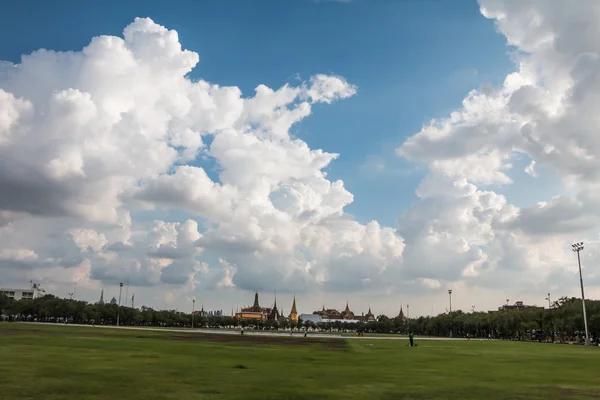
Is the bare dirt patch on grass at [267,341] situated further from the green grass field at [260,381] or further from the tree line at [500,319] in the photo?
the tree line at [500,319]

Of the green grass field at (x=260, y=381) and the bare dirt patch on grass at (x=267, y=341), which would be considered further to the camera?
the bare dirt patch on grass at (x=267, y=341)

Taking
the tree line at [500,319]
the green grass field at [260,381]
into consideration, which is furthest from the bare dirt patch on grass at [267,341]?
the tree line at [500,319]

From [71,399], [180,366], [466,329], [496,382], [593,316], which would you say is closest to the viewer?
[71,399]

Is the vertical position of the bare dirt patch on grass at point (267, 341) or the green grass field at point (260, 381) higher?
the green grass field at point (260, 381)

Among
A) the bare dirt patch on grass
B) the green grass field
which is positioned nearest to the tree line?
the bare dirt patch on grass

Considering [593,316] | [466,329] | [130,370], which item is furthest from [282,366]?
[466,329]

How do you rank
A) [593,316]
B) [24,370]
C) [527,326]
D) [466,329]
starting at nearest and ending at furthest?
[24,370] < [593,316] < [527,326] < [466,329]

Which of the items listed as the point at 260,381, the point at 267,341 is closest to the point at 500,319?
the point at 267,341

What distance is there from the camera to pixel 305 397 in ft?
61.6

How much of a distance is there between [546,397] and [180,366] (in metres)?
20.0

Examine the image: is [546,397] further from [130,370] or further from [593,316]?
[593,316]

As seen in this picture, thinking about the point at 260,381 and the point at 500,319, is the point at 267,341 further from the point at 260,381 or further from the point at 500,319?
the point at 500,319

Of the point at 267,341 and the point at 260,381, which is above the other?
the point at 260,381

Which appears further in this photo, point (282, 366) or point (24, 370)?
point (282, 366)
